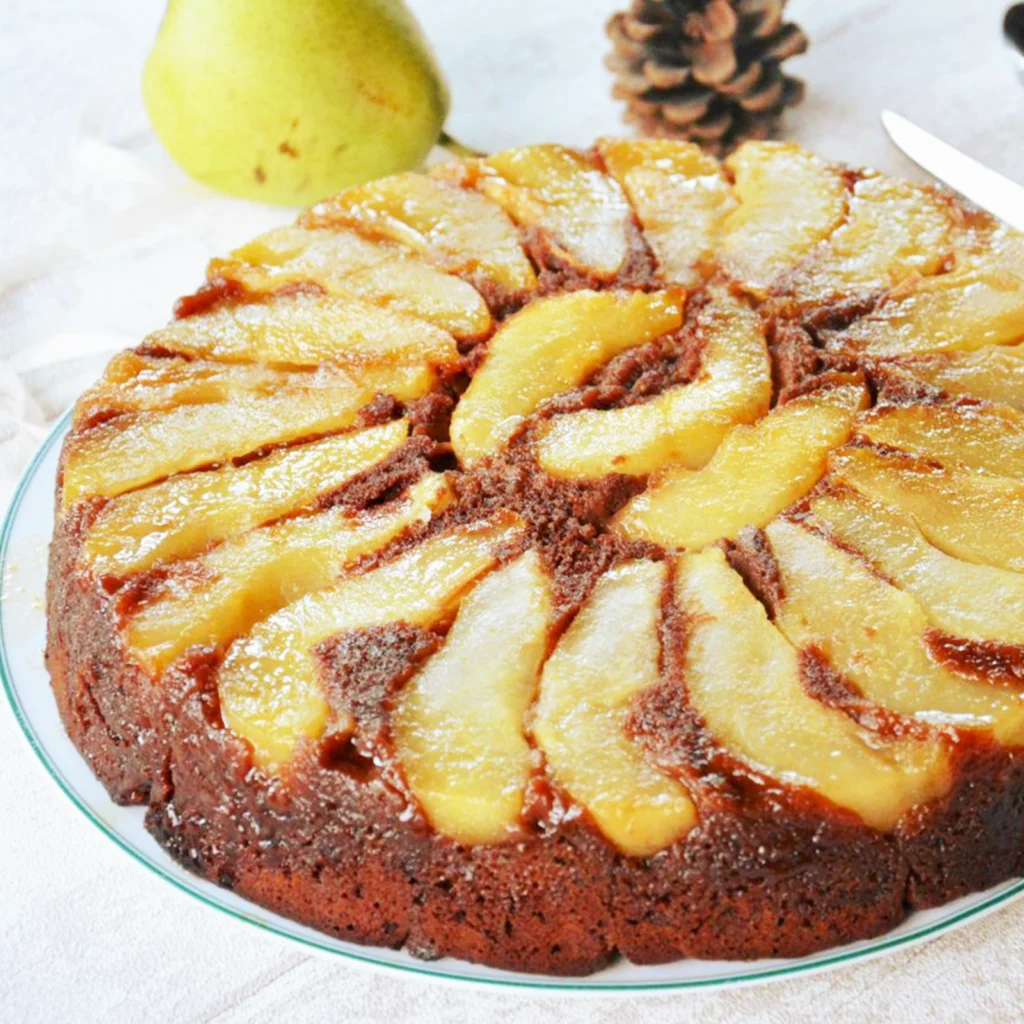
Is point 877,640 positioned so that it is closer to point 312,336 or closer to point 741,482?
point 741,482

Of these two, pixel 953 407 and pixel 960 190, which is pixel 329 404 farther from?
pixel 960 190

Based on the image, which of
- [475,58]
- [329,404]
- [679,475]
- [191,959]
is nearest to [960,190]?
[679,475]

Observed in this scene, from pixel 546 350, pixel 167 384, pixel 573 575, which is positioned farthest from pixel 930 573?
pixel 167 384

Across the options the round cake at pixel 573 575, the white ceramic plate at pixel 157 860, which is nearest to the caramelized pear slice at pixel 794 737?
the round cake at pixel 573 575

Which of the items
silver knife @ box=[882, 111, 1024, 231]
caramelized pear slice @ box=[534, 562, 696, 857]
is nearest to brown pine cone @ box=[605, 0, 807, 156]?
silver knife @ box=[882, 111, 1024, 231]

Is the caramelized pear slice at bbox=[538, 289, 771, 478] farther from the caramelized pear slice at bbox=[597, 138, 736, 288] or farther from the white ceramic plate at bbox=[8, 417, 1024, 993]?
the white ceramic plate at bbox=[8, 417, 1024, 993]

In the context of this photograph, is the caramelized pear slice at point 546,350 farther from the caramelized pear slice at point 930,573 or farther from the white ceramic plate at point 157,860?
the white ceramic plate at point 157,860
